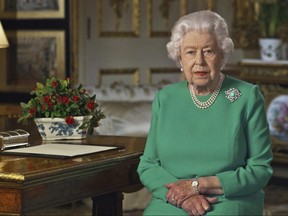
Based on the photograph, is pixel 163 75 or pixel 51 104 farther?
pixel 163 75

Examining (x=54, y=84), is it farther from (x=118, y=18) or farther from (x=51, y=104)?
(x=118, y=18)

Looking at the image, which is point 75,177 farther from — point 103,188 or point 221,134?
point 221,134

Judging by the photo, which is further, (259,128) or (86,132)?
(86,132)

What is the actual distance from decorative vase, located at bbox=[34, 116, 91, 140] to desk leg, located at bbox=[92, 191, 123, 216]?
30 centimetres

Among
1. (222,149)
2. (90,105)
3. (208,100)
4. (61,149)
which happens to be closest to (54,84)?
(90,105)

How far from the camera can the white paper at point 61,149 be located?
10.6 ft

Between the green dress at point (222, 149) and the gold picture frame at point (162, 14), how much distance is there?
202 inches

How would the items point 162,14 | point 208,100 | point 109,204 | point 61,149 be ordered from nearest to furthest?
point 208,100 → point 61,149 → point 109,204 → point 162,14

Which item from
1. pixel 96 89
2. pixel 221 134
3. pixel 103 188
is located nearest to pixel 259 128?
pixel 221 134

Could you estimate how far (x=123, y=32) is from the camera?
26.0 feet

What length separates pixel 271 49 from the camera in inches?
281

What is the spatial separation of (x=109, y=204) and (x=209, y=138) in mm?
1000

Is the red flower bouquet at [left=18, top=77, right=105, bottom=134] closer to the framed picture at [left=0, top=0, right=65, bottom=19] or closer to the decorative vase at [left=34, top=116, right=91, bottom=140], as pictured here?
the decorative vase at [left=34, top=116, right=91, bottom=140]

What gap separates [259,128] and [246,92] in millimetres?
146
